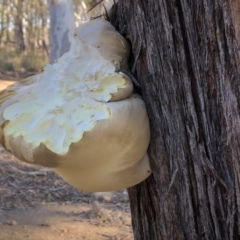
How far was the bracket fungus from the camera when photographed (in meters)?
0.78

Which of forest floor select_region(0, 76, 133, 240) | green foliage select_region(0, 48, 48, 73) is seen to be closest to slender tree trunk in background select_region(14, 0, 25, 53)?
green foliage select_region(0, 48, 48, 73)

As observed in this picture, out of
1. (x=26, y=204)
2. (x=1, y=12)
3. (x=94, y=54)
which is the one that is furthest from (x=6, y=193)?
(x=1, y=12)

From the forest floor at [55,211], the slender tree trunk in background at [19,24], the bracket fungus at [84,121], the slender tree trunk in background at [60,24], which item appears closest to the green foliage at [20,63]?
the slender tree trunk in background at [19,24]

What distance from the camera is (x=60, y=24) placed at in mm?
4922

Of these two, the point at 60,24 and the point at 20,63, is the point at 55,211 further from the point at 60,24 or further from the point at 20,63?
the point at 20,63

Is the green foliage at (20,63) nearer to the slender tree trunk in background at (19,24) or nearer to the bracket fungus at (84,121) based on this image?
the slender tree trunk in background at (19,24)

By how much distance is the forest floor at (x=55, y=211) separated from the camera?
9.37ft

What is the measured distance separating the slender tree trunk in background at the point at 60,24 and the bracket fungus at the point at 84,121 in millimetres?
4035

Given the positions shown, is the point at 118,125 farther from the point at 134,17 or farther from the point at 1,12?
the point at 1,12

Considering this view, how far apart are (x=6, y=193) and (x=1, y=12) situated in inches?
627

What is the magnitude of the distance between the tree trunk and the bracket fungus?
40 mm

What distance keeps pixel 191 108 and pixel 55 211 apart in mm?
2536

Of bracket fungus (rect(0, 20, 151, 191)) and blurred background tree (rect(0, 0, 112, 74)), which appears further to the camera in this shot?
blurred background tree (rect(0, 0, 112, 74))

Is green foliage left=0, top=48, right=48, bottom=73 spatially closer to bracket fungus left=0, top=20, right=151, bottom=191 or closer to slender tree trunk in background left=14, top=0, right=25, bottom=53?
slender tree trunk in background left=14, top=0, right=25, bottom=53
